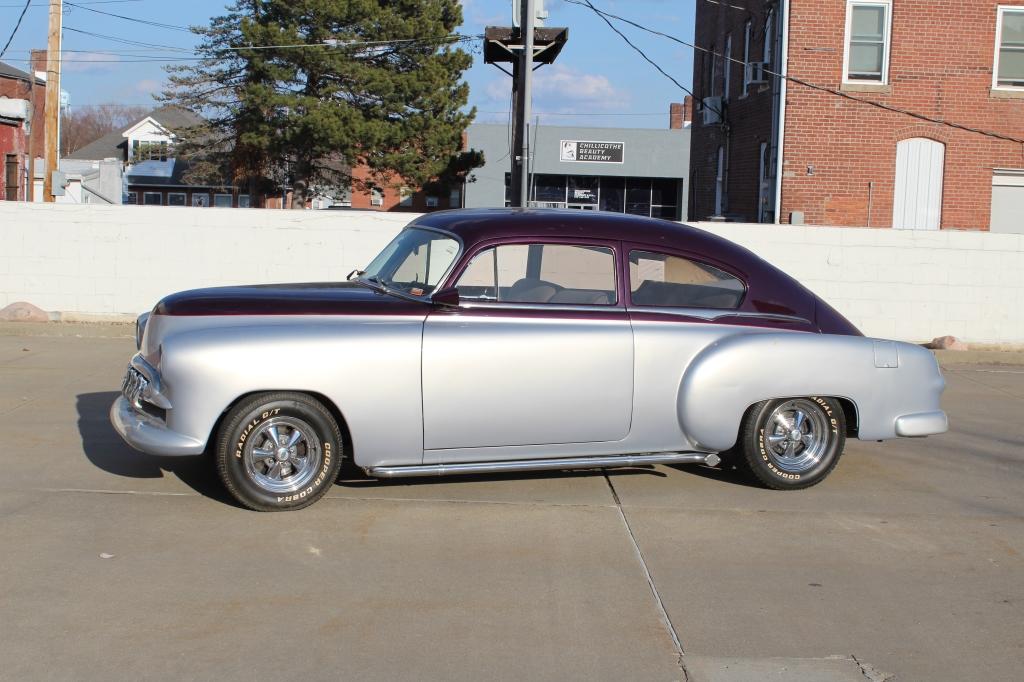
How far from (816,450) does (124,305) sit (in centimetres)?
1124

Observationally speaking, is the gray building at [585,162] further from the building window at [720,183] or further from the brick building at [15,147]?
the building window at [720,183]

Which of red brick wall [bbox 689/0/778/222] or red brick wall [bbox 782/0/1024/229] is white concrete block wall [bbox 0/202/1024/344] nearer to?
red brick wall [bbox 782/0/1024/229]

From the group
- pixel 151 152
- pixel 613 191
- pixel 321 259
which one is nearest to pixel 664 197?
pixel 613 191

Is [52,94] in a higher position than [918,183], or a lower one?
higher

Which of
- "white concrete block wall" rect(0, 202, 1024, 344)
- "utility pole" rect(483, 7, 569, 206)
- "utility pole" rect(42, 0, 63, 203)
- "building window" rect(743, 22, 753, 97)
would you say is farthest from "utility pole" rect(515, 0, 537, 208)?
"utility pole" rect(42, 0, 63, 203)

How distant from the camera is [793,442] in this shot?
691 cm

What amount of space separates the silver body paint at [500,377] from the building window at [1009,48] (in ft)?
55.5

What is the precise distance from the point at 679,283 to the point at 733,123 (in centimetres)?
1954

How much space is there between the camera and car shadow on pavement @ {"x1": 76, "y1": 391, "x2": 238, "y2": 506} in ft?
22.0

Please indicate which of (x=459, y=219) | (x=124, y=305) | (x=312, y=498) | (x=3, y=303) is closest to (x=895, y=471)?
(x=459, y=219)

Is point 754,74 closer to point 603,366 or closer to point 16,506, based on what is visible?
point 603,366

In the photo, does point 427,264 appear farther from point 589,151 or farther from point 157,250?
point 589,151

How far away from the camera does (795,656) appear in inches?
173

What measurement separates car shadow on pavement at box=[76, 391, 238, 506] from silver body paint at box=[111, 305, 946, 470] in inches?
27.8
